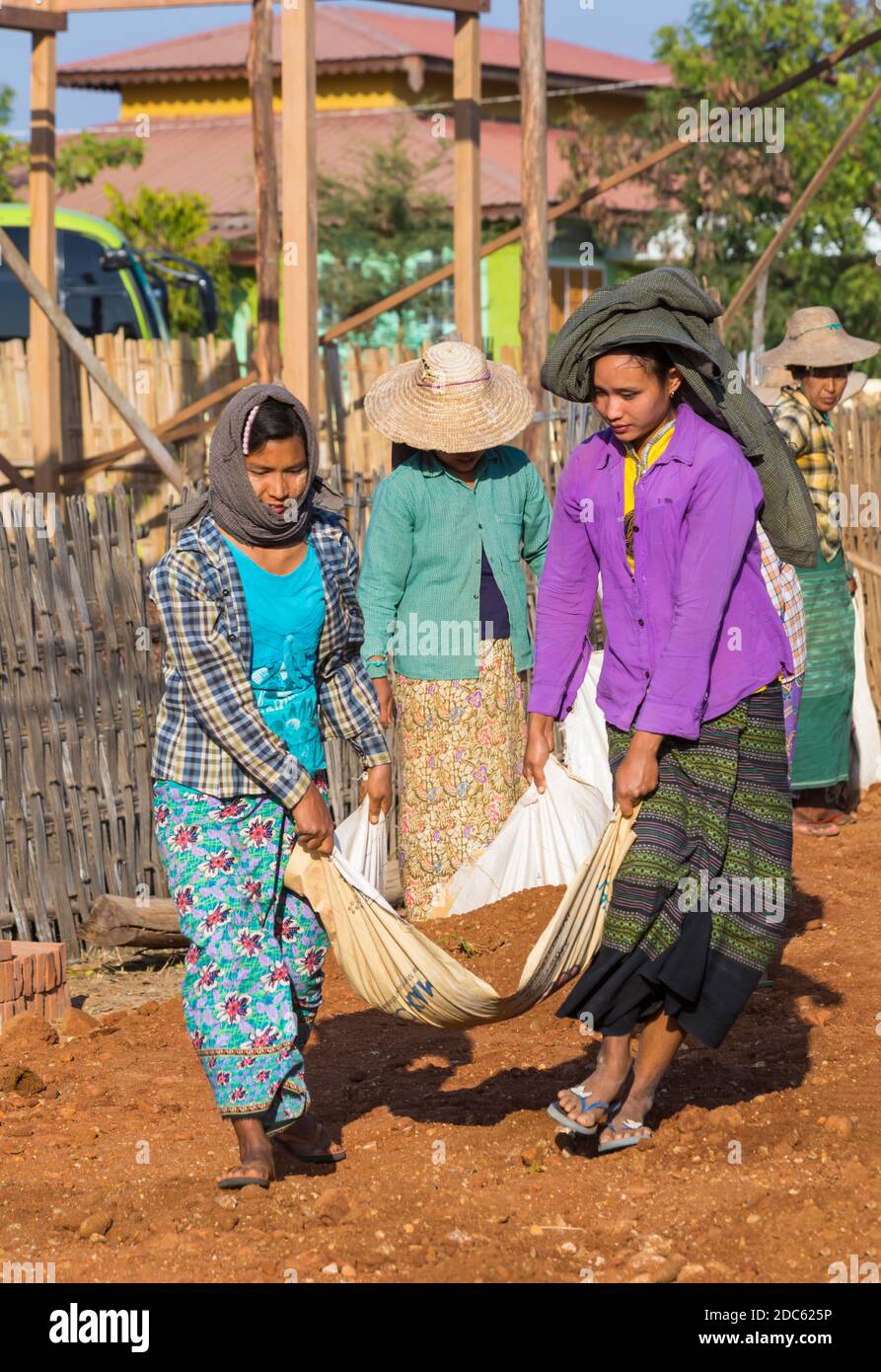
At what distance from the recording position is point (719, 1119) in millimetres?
4352

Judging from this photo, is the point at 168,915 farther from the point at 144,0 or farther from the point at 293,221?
the point at 144,0

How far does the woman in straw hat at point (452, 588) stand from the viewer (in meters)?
5.93

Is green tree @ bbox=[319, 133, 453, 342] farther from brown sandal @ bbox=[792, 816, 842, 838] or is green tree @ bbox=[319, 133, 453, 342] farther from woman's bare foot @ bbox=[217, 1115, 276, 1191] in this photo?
woman's bare foot @ bbox=[217, 1115, 276, 1191]

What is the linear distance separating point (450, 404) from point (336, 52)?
96.4 ft

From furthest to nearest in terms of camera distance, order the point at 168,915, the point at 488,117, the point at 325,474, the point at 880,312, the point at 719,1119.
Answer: the point at 488,117
the point at 880,312
the point at 325,474
the point at 168,915
the point at 719,1119

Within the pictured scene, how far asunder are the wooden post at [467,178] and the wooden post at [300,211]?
7.47 feet

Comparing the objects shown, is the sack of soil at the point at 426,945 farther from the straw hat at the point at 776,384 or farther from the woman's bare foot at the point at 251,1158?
the straw hat at the point at 776,384

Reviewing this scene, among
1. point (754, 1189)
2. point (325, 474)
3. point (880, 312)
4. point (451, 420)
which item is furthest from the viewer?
point (880, 312)

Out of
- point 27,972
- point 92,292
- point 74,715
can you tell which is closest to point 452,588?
point 74,715

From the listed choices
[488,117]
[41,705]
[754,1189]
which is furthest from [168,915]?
[488,117]

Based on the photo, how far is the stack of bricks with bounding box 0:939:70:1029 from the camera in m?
5.46

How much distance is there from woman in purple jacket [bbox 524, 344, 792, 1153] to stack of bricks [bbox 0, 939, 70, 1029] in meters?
2.04

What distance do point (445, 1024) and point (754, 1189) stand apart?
0.74m

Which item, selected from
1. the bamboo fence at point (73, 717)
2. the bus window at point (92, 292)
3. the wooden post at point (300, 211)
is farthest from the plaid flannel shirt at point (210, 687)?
the bus window at point (92, 292)
